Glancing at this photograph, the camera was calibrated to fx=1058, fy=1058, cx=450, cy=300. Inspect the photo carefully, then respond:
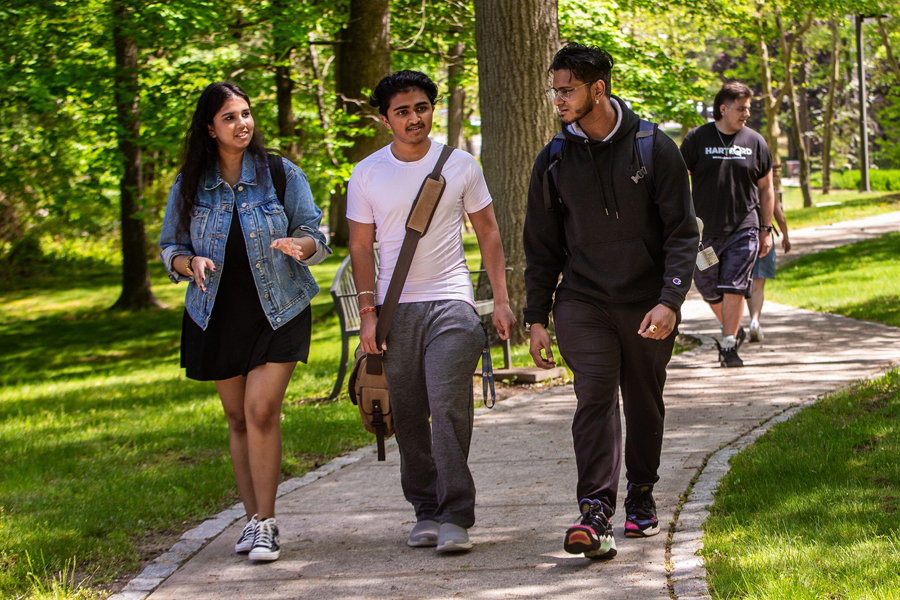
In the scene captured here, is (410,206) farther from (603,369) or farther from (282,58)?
(282,58)

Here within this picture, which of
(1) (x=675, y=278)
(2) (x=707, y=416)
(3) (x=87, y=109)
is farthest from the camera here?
(3) (x=87, y=109)

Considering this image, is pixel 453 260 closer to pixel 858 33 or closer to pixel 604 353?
pixel 604 353

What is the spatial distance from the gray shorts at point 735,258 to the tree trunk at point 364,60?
5.71m

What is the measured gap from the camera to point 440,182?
4.33m

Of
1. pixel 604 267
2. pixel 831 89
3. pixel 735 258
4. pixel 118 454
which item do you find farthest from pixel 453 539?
pixel 831 89

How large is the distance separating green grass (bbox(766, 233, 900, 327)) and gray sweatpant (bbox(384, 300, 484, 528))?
682 centimetres

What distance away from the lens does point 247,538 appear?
4.59 metres

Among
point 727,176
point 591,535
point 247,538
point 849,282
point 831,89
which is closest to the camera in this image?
point 591,535

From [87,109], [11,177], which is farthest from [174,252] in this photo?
[11,177]

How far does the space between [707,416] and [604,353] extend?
8.88 feet

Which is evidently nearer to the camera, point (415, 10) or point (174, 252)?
point (174, 252)

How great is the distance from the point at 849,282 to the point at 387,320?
35.4 feet

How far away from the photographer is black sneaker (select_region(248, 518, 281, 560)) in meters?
4.45

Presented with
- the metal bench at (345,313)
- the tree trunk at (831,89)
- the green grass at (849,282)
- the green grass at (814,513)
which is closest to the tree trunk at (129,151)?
the metal bench at (345,313)
